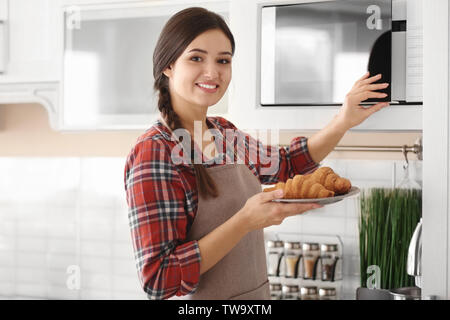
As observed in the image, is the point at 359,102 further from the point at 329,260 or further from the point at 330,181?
the point at 329,260

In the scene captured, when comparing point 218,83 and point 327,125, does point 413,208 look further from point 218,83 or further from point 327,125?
point 218,83

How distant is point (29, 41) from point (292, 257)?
1014mm

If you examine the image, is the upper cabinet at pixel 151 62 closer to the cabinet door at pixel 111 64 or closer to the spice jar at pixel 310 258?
the cabinet door at pixel 111 64

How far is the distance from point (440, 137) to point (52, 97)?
1.07m

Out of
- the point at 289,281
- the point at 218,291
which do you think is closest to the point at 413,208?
the point at 289,281

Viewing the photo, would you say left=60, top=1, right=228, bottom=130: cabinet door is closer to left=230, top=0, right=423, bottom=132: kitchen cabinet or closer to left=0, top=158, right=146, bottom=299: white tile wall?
left=230, top=0, right=423, bottom=132: kitchen cabinet

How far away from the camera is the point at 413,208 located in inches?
57.8

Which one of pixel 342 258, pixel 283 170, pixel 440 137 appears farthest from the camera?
pixel 342 258

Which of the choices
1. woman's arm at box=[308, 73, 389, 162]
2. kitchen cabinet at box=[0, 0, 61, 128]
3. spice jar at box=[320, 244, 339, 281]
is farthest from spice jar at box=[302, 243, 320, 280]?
kitchen cabinet at box=[0, 0, 61, 128]

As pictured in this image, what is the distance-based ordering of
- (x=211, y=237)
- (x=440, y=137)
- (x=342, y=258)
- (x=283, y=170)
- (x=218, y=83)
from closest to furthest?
(x=440, y=137) < (x=211, y=237) < (x=218, y=83) < (x=283, y=170) < (x=342, y=258)

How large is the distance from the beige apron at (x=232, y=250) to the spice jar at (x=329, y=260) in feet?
Result: 1.35

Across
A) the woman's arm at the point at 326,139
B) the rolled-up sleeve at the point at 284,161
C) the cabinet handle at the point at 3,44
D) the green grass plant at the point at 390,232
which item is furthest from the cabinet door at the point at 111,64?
the green grass plant at the point at 390,232

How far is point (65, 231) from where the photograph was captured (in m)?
2.02

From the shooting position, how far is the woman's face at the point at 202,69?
1.18 meters
